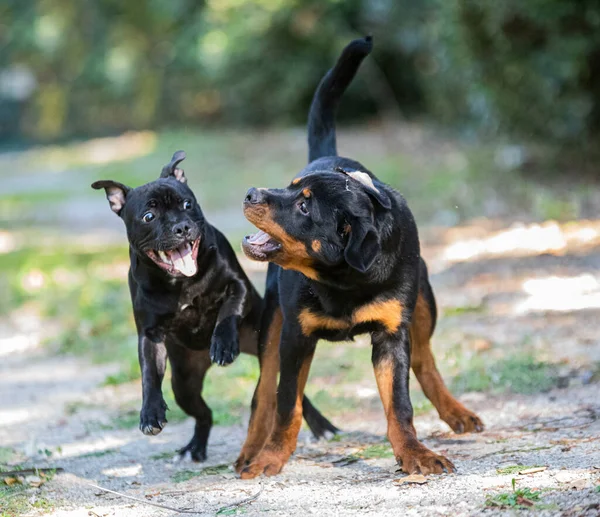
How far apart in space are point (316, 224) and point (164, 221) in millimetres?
978

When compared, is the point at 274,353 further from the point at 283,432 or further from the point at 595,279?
the point at 595,279

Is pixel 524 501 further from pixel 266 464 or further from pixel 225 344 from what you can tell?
→ pixel 225 344

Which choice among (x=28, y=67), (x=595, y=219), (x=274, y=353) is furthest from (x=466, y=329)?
(x=28, y=67)

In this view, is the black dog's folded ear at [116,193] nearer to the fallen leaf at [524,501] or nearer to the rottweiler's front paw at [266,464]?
the rottweiler's front paw at [266,464]

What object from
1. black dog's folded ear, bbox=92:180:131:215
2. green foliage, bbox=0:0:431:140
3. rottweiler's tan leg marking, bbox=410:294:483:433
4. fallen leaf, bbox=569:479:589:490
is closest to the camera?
fallen leaf, bbox=569:479:589:490

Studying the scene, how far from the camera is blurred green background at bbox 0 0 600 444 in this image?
378 inches

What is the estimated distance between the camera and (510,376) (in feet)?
21.5

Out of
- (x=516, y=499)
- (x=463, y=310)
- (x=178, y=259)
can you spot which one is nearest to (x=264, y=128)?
(x=463, y=310)

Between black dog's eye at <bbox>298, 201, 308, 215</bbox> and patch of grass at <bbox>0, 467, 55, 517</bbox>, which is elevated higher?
black dog's eye at <bbox>298, 201, 308, 215</bbox>

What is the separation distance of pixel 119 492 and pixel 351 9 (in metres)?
22.1

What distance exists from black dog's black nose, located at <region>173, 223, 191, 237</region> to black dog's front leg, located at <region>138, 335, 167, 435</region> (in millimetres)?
594

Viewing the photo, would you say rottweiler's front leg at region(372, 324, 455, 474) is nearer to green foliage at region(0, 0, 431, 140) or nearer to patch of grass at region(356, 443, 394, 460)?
patch of grass at region(356, 443, 394, 460)

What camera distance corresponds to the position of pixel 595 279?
343 inches

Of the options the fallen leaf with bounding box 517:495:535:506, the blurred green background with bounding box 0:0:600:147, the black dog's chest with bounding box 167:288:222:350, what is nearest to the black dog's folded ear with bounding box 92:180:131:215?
the black dog's chest with bounding box 167:288:222:350
